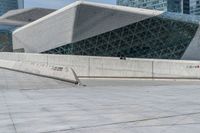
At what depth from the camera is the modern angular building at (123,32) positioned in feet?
145

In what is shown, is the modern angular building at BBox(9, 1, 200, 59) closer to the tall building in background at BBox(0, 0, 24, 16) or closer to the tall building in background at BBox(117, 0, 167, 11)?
the tall building in background at BBox(117, 0, 167, 11)

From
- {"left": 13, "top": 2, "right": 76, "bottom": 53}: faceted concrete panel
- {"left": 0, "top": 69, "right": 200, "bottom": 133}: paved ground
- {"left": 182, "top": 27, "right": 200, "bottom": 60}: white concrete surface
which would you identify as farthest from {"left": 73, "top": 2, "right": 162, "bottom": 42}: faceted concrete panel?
{"left": 0, "top": 69, "right": 200, "bottom": 133}: paved ground

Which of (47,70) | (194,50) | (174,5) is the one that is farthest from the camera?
(174,5)

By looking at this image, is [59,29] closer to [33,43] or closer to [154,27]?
[33,43]

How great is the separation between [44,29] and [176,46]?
51.4 feet

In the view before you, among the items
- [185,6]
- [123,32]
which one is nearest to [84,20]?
[123,32]

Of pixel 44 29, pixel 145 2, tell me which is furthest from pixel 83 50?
pixel 145 2

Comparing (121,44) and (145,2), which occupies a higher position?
(145,2)

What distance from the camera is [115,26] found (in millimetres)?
45312

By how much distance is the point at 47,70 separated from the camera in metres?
28.7

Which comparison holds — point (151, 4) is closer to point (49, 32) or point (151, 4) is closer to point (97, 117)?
point (49, 32)

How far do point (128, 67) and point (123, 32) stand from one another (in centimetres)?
1280

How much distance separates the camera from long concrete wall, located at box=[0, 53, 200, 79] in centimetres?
3083

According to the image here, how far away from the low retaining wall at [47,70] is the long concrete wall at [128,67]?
4.69 meters
